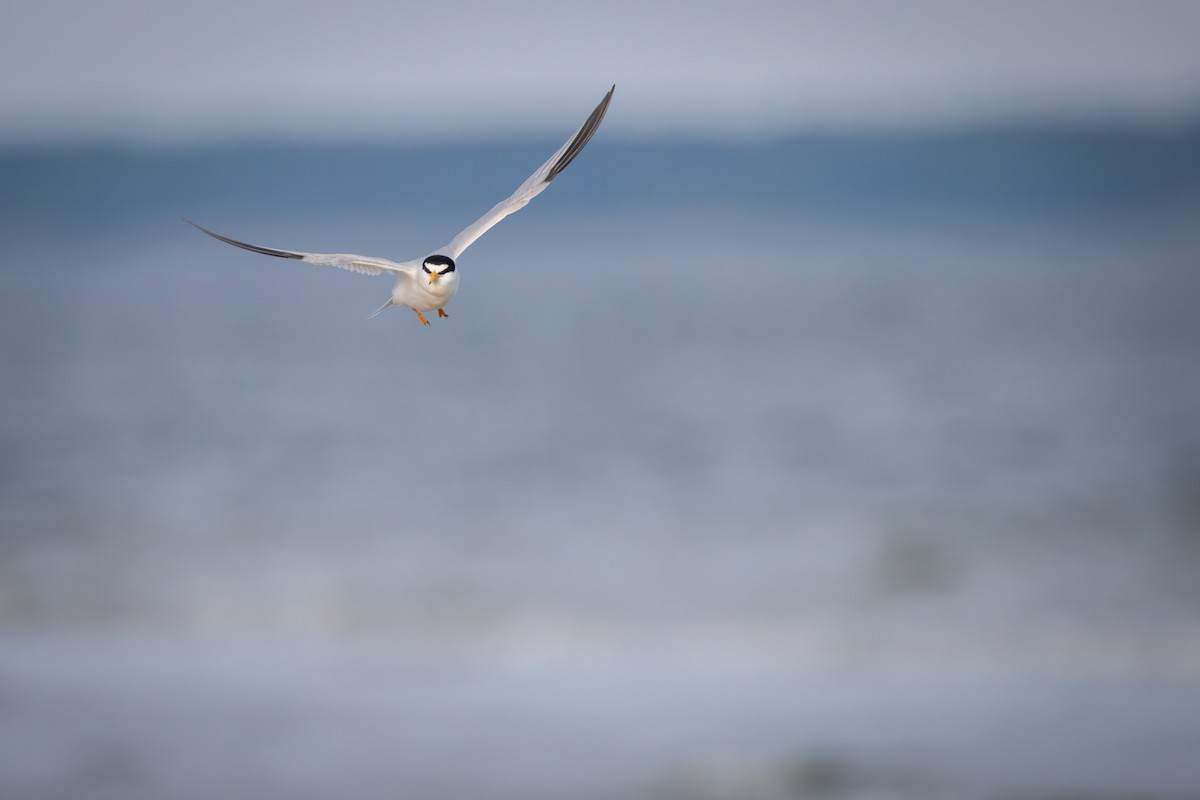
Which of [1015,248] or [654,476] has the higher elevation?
[1015,248]

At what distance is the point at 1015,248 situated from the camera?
60375 mm

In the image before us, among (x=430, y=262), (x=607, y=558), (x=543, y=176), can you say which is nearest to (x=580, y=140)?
(x=543, y=176)

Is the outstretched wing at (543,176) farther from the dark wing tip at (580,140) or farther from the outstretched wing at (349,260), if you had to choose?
the outstretched wing at (349,260)

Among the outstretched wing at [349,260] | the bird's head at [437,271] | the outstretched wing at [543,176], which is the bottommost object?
the bird's head at [437,271]

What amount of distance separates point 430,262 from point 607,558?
7.85m

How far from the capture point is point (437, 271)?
5.23 metres

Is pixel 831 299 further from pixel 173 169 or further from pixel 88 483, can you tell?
pixel 173 169

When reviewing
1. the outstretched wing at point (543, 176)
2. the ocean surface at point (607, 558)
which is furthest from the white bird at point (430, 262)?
the ocean surface at point (607, 558)

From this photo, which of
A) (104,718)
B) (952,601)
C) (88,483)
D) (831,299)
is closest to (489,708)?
(104,718)

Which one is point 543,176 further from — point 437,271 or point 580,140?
point 437,271

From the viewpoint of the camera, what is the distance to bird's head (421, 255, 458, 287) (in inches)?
205

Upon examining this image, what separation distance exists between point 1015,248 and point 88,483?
51052 millimetres

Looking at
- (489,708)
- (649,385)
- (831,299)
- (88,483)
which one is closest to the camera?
(489,708)

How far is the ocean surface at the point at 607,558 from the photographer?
8.73 meters
